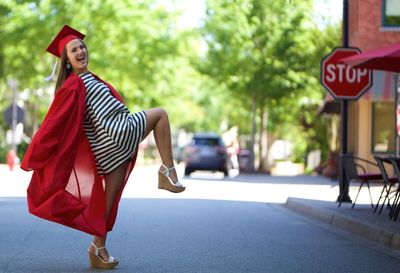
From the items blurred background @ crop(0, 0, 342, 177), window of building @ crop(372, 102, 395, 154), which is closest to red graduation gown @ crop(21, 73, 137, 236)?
window of building @ crop(372, 102, 395, 154)

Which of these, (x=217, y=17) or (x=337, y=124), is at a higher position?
(x=217, y=17)

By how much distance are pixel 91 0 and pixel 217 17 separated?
22.5 feet

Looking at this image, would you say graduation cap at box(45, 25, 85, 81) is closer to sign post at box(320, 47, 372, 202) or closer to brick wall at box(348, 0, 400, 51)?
sign post at box(320, 47, 372, 202)

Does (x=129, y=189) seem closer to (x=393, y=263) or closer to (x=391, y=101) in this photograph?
(x=391, y=101)

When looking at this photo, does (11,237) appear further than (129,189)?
No

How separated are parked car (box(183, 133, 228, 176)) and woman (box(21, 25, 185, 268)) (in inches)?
1077

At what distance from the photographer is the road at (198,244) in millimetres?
8750

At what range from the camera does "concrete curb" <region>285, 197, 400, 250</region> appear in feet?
37.4

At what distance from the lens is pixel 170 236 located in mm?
11594

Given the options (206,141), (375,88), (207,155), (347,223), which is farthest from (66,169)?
(206,141)

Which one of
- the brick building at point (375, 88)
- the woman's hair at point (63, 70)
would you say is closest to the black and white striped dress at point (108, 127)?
the woman's hair at point (63, 70)

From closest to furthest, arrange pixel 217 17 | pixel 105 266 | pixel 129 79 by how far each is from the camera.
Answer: pixel 105 266
pixel 217 17
pixel 129 79

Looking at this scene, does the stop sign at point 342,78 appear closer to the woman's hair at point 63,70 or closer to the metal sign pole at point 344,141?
the metal sign pole at point 344,141

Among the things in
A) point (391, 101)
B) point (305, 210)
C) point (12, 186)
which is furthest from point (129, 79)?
point (305, 210)
